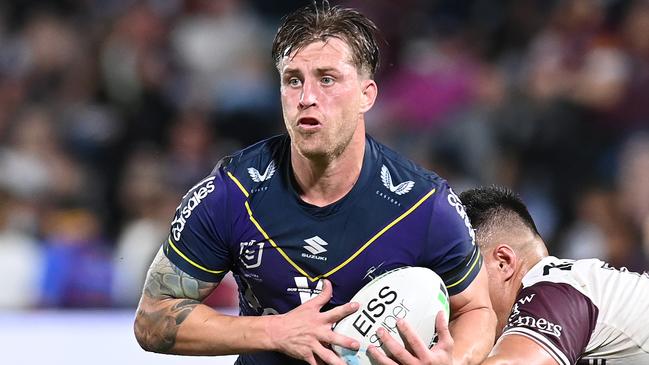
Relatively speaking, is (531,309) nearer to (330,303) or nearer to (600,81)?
(330,303)

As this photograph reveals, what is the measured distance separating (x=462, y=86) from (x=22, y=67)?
3.32m

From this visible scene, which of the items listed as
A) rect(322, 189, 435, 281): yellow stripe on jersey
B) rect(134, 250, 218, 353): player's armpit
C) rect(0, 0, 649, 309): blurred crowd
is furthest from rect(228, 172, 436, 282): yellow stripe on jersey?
rect(0, 0, 649, 309): blurred crowd

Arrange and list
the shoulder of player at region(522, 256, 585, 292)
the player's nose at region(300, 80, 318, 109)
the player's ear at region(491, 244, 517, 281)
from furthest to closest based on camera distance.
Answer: the player's ear at region(491, 244, 517, 281), the shoulder of player at region(522, 256, 585, 292), the player's nose at region(300, 80, 318, 109)

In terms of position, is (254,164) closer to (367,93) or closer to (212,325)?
(367,93)

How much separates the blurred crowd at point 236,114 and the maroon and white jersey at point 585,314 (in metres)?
2.70

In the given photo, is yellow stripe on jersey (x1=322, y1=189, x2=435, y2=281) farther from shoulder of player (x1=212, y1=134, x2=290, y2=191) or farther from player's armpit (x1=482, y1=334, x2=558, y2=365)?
player's armpit (x1=482, y1=334, x2=558, y2=365)

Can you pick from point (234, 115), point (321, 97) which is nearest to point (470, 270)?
point (321, 97)

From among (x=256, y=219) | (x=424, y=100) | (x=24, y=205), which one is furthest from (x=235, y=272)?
(x=424, y=100)

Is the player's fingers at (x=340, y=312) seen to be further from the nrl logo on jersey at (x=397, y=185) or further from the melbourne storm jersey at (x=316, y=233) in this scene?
the nrl logo on jersey at (x=397, y=185)

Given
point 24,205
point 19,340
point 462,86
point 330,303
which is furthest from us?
point 462,86

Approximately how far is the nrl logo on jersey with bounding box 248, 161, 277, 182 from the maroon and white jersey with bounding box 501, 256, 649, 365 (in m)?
0.98

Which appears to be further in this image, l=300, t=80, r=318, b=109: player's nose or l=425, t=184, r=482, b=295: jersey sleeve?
l=425, t=184, r=482, b=295: jersey sleeve

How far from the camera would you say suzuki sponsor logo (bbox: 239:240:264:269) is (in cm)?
394

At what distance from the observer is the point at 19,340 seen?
5.71m
